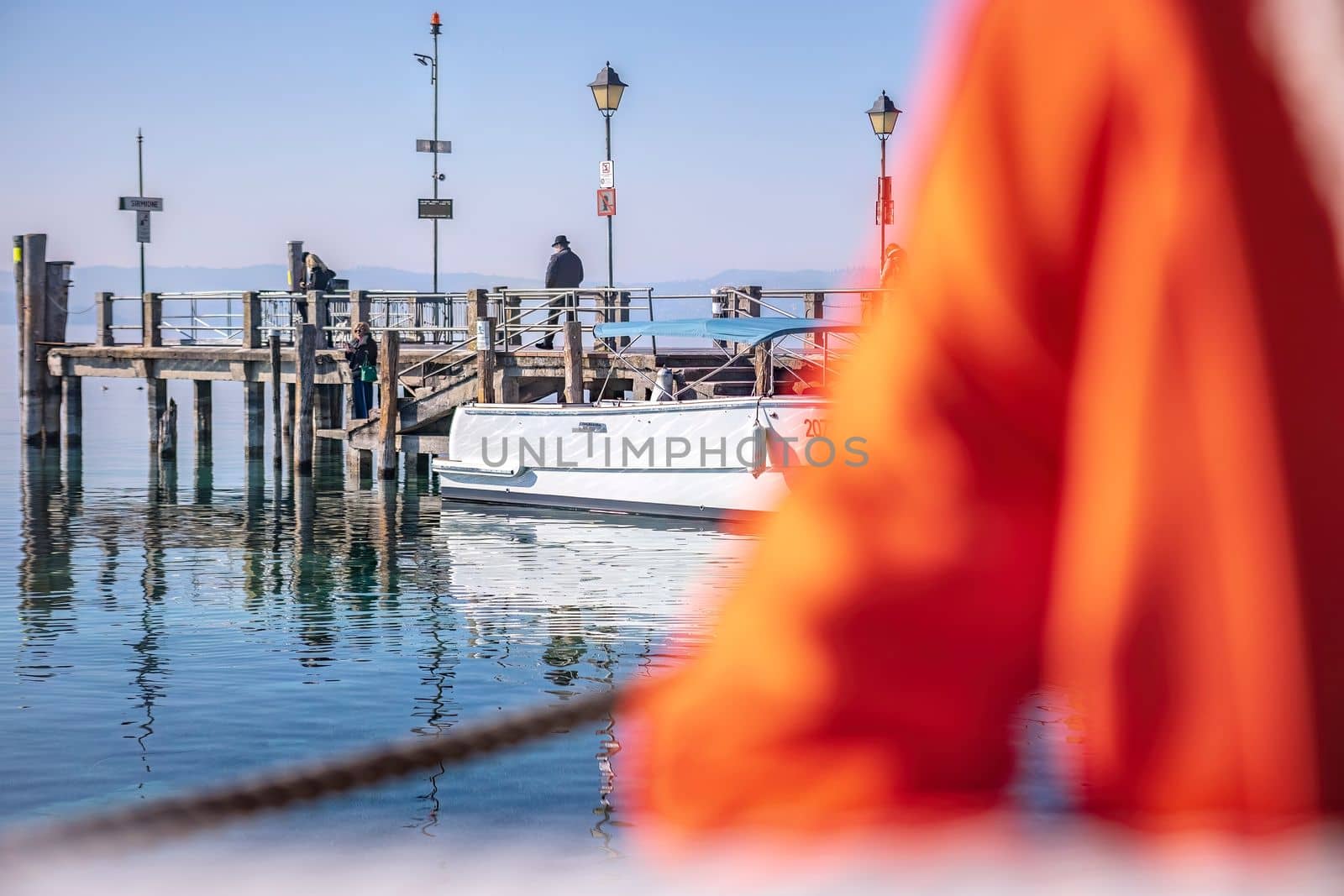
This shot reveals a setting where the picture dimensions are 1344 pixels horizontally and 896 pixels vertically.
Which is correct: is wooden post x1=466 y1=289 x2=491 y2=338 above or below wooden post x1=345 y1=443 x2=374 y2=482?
above

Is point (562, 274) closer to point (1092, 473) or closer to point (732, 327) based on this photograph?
point (732, 327)

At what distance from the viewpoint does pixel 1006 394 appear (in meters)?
3.60

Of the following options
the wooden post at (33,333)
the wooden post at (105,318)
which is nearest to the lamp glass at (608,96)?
the wooden post at (105,318)

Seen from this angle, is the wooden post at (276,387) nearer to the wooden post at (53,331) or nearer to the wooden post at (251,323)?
the wooden post at (251,323)

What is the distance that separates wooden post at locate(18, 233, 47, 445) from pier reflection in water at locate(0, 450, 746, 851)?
1327 centimetres

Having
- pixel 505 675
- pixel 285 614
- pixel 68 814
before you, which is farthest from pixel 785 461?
pixel 68 814

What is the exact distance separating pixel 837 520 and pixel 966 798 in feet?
2.46

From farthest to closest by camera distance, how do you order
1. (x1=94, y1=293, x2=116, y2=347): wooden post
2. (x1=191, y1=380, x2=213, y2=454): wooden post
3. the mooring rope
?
(x1=191, y1=380, x2=213, y2=454): wooden post, (x1=94, y1=293, x2=116, y2=347): wooden post, the mooring rope

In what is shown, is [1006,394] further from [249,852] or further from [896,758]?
[249,852]

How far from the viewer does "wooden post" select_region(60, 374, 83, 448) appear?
37062mm

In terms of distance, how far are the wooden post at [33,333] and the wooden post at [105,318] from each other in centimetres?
165

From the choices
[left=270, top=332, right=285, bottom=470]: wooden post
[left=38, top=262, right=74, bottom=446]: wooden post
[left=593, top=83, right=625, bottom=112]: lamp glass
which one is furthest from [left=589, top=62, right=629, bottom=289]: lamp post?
[left=38, top=262, right=74, bottom=446]: wooden post

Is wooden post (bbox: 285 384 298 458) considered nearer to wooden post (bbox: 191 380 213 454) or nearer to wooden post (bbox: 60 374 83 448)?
wooden post (bbox: 191 380 213 454)

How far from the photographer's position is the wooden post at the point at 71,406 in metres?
37.1
